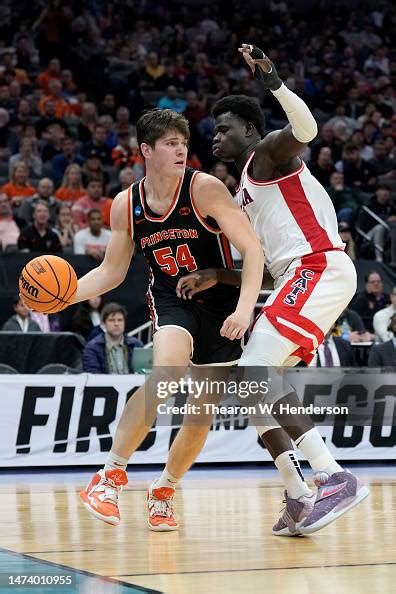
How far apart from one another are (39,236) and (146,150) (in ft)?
22.0

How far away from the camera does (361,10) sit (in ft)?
80.7

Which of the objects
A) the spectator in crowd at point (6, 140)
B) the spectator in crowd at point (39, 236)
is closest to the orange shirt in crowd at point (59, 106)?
the spectator in crowd at point (6, 140)

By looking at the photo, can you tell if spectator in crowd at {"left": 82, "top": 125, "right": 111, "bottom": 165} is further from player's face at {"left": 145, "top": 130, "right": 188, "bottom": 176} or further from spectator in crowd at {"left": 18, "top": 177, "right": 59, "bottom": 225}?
player's face at {"left": 145, "top": 130, "right": 188, "bottom": 176}

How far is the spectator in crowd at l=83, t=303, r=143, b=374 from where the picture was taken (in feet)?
35.8

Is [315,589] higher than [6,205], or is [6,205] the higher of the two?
[6,205]

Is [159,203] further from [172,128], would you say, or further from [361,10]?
[361,10]

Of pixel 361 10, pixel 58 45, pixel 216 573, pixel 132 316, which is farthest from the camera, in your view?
pixel 361 10

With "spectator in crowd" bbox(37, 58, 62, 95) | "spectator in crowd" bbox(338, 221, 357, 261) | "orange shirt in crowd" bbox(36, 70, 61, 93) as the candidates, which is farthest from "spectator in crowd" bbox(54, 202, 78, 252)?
"orange shirt in crowd" bbox(36, 70, 61, 93)

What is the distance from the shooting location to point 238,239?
5.70 m

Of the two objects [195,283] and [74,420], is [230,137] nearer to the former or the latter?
[195,283]

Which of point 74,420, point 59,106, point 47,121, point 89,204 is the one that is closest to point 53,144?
point 47,121

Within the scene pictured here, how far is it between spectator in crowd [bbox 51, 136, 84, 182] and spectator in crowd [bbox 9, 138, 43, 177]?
8.9 inches

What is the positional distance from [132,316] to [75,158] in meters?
3.91

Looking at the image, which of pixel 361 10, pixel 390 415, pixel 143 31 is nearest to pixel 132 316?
pixel 390 415
